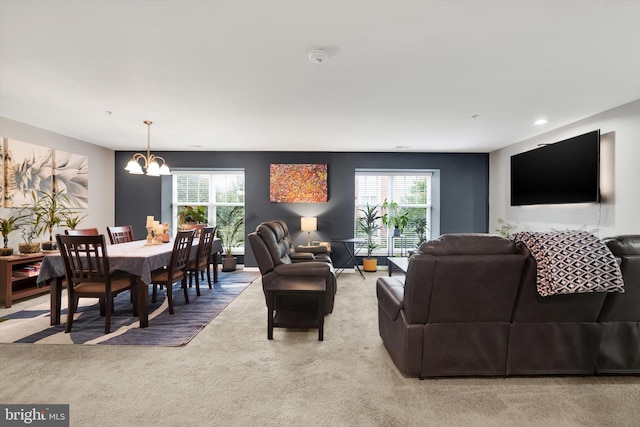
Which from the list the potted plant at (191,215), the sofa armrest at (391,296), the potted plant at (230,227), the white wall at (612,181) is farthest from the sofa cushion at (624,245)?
the potted plant at (191,215)

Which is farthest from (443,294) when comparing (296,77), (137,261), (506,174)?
(506,174)

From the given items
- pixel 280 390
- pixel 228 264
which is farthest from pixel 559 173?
pixel 228 264

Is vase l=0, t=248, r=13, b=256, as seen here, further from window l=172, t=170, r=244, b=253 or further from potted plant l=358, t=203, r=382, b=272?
potted plant l=358, t=203, r=382, b=272

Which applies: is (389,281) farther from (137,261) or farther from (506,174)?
(506,174)

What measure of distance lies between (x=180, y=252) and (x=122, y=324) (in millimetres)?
902

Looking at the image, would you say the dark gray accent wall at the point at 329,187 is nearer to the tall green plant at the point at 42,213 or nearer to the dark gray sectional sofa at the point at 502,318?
the tall green plant at the point at 42,213

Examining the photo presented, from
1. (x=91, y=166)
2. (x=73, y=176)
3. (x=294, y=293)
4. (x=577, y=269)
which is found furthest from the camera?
(x=91, y=166)

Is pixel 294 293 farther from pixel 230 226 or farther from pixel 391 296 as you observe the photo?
pixel 230 226

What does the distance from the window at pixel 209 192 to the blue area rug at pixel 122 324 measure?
2646 millimetres

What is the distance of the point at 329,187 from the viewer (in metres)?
6.13

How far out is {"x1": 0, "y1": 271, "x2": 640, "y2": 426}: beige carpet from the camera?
1723mm

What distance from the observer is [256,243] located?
316 centimetres

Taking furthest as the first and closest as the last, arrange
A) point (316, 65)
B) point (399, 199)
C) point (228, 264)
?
point (399, 199), point (228, 264), point (316, 65)

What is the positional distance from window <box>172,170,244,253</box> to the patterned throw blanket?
5575 mm
